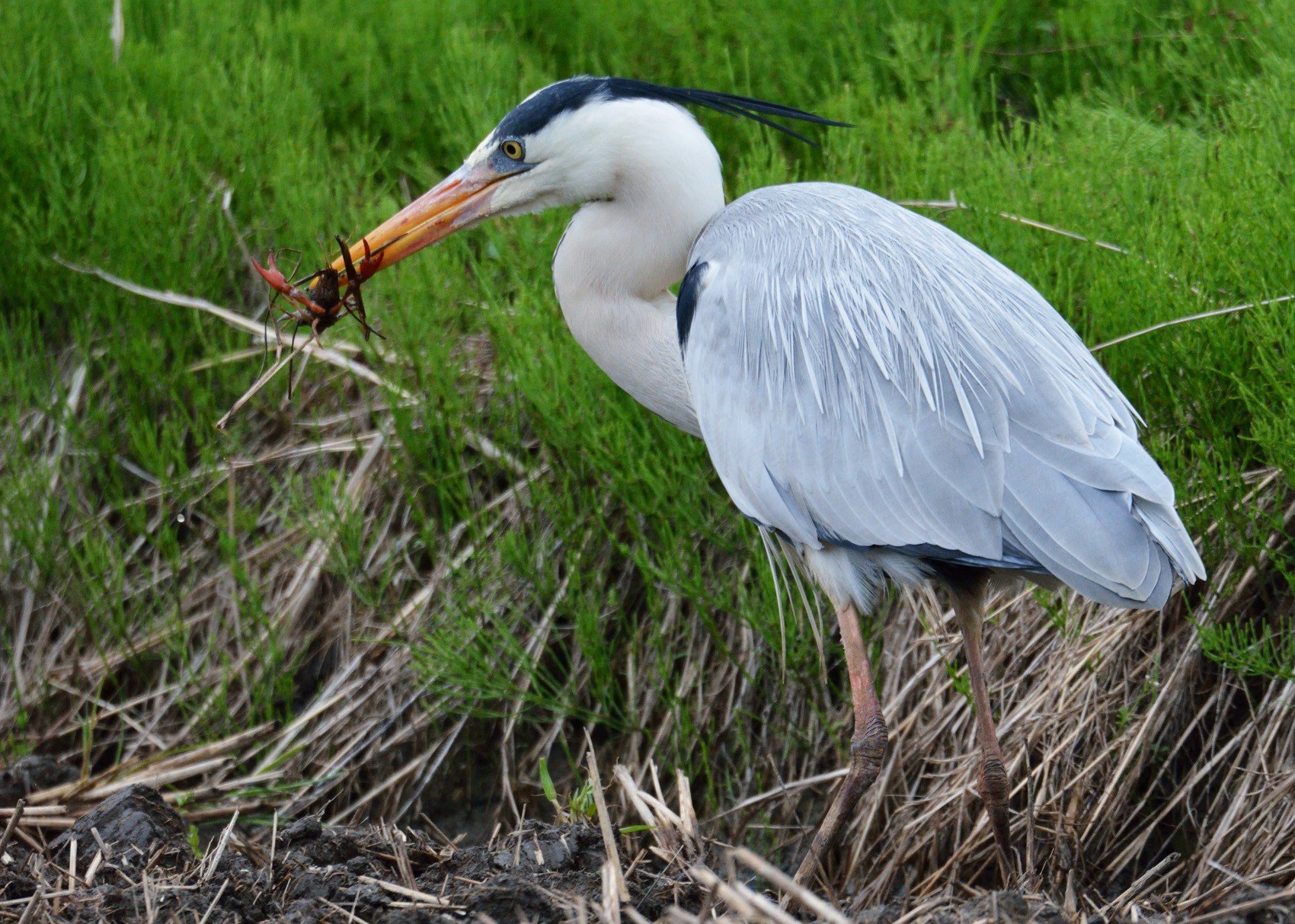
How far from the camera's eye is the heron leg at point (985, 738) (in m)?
2.50

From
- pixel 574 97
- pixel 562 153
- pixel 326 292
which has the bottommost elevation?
pixel 326 292

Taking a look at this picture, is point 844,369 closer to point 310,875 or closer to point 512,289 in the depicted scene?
point 310,875

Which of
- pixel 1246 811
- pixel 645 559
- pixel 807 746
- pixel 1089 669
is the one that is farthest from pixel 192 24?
pixel 1246 811

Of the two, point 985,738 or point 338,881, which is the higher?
point 338,881

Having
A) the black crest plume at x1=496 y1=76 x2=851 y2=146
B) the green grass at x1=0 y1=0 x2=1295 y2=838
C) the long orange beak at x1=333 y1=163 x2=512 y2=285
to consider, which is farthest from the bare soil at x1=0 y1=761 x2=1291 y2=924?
the black crest plume at x1=496 y1=76 x2=851 y2=146

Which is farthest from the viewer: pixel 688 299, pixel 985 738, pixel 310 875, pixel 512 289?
pixel 512 289

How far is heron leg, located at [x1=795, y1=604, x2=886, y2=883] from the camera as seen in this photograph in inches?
98.4

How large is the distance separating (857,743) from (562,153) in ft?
4.57

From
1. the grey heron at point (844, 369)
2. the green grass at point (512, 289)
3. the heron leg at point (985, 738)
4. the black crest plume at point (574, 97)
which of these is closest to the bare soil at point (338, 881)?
the heron leg at point (985, 738)

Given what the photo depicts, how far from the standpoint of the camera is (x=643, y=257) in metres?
2.80

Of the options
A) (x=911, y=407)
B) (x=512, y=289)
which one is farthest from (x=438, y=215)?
(x=911, y=407)

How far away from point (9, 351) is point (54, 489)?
0.42 meters

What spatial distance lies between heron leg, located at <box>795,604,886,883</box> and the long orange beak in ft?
3.98

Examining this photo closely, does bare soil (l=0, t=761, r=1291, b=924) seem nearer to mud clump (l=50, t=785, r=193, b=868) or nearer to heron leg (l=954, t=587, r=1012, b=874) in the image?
mud clump (l=50, t=785, r=193, b=868)
